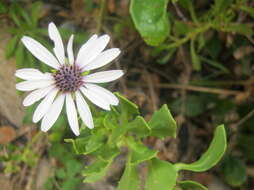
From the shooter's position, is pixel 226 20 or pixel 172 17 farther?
pixel 172 17

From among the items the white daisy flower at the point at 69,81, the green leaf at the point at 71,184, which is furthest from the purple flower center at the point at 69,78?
the green leaf at the point at 71,184

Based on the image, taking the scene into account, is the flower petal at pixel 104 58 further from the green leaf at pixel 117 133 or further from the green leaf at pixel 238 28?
the green leaf at pixel 238 28

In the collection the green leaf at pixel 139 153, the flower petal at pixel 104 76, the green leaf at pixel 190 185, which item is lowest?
the green leaf at pixel 190 185

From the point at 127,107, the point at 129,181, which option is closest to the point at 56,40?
the point at 127,107

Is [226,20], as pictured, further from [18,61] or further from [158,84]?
[18,61]

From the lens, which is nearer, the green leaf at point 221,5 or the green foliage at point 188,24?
the green foliage at point 188,24

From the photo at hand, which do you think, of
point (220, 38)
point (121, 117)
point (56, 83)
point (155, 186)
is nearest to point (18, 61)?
point (56, 83)

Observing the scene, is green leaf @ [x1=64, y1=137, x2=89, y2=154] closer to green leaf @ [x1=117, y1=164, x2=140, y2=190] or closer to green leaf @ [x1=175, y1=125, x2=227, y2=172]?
green leaf @ [x1=117, y1=164, x2=140, y2=190]

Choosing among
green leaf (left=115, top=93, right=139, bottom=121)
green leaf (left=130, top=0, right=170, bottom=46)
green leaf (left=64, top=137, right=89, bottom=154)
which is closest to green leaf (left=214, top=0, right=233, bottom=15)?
green leaf (left=130, top=0, right=170, bottom=46)
